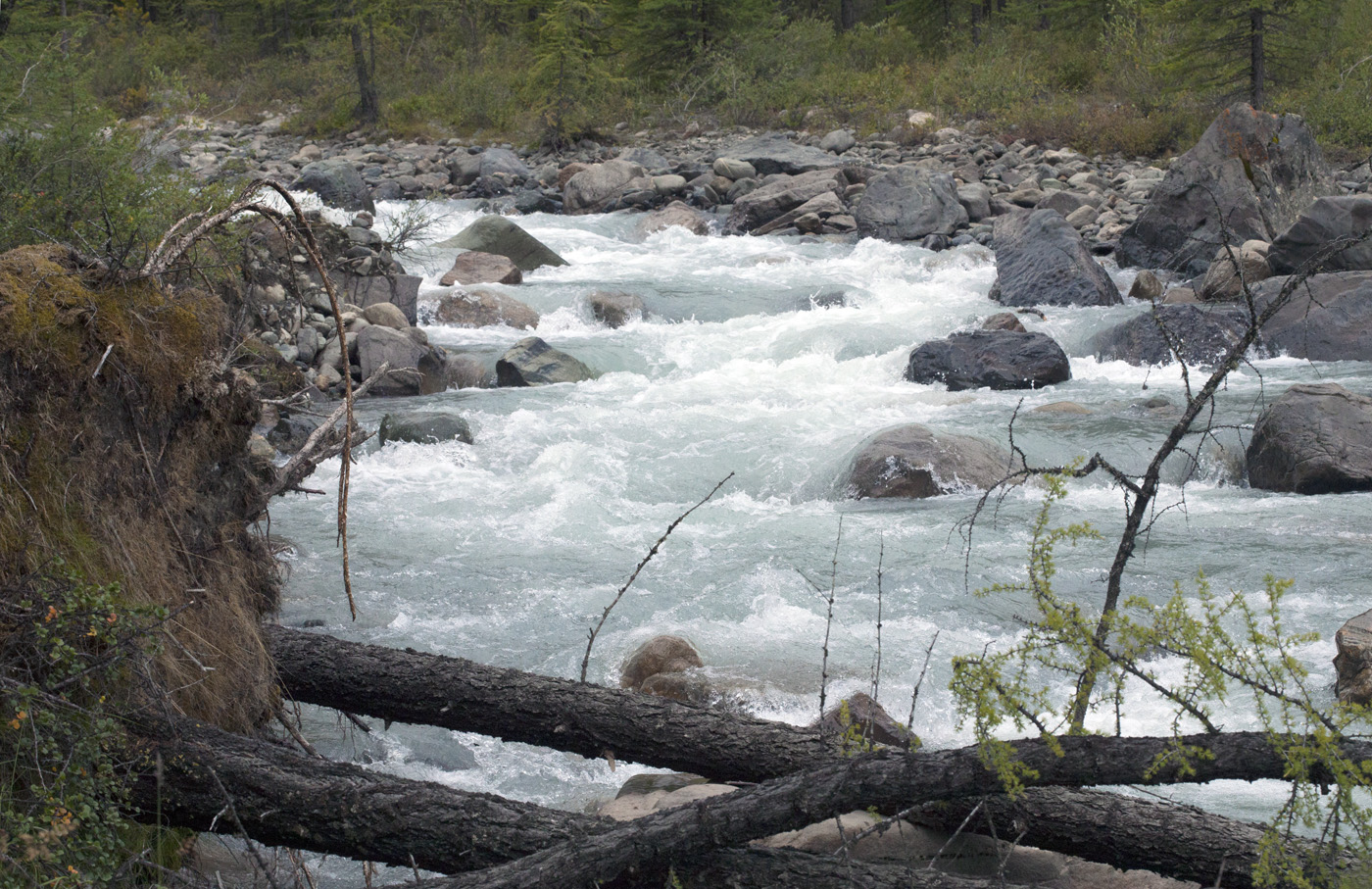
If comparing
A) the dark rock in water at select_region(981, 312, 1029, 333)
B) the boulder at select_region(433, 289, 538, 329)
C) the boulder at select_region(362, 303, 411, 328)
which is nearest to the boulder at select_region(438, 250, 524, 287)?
the boulder at select_region(433, 289, 538, 329)

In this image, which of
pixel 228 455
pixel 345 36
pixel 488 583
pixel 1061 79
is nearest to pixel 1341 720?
pixel 228 455

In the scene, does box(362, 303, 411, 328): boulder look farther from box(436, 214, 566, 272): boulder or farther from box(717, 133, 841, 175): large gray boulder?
box(717, 133, 841, 175): large gray boulder

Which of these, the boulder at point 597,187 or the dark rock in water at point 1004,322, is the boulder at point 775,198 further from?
the dark rock in water at point 1004,322

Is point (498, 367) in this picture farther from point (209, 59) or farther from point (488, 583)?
point (209, 59)

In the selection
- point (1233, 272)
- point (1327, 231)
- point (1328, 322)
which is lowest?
point (1328, 322)

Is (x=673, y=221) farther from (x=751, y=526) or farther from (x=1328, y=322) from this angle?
(x=751, y=526)

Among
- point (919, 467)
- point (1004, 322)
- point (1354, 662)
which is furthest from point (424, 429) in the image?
point (1354, 662)

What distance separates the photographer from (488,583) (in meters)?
6.86

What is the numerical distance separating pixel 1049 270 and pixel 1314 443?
6.19 metres

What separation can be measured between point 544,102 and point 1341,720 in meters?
26.3

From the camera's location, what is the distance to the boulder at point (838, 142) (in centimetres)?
2345

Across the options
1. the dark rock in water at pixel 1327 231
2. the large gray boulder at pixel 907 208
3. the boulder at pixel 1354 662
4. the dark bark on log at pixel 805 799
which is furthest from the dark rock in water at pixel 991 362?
the dark bark on log at pixel 805 799

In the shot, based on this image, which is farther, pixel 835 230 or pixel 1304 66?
pixel 1304 66

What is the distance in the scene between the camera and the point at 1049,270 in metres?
13.8
